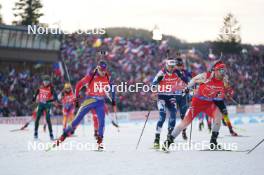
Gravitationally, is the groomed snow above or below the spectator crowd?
below

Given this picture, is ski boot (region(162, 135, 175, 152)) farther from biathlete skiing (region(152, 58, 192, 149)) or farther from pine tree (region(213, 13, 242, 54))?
pine tree (region(213, 13, 242, 54))

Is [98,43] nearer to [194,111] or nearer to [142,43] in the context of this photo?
[142,43]

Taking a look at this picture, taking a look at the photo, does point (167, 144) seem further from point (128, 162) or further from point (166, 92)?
point (128, 162)

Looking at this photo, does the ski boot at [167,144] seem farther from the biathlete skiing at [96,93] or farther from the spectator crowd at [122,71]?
the spectator crowd at [122,71]

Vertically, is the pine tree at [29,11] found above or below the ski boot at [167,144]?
above

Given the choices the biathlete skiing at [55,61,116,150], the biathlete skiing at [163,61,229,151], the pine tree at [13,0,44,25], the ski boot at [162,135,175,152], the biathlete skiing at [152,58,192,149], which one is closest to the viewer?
the ski boot at [162,135,175,152]

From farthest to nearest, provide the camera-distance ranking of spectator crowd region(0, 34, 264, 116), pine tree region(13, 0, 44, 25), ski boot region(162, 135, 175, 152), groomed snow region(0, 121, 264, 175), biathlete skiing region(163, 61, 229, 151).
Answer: pine tree region(13, 0, 44, 25) < spectator crowd region(0, 34, 264, 116) < biathlete skiing region(163, 61, 229, 151) < ski boot region(162, 135, 175, 152) < groomed snow region(0, 121, 264, 175)

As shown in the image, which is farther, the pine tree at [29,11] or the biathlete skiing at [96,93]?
the pine tree at [29,11]

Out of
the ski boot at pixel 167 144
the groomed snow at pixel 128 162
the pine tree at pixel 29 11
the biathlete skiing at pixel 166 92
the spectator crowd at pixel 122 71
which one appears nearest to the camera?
the groomed snow at pixel 128 162

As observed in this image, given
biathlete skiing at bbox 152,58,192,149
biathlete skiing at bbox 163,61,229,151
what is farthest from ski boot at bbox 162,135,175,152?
biathlete skiing at bbox 152,58,192,149

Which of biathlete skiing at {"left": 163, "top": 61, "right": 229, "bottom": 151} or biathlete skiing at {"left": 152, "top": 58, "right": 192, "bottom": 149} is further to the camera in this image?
biathlete skiing at {"left": 152, "top": 58, "right": 192, "bottom": 149}

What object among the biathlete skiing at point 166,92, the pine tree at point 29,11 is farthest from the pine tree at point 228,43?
the biathlete skiing at point 166,92

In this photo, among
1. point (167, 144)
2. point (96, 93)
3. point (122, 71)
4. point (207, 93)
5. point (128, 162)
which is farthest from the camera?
point (122, 71)

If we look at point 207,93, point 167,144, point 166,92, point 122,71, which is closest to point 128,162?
point 167,144
